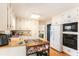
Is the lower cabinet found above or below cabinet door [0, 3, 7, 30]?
below

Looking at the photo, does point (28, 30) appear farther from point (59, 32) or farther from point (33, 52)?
point (33, 52)

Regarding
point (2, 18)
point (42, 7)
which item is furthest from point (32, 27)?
point (2, 18)

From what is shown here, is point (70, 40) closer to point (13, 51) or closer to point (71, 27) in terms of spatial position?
point (71, 27)

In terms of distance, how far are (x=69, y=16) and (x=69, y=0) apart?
251 centimetres

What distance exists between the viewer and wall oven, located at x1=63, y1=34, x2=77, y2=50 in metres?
3.53

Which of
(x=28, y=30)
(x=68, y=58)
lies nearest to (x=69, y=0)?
(x=68, y=58)

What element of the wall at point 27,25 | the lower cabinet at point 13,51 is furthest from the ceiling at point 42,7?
the wall at point 27,25

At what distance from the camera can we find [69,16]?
12.7 feet

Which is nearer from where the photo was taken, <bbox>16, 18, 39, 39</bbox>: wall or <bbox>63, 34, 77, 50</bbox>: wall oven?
<bbox>63, 34, 77, 50</bbox>: wall oven

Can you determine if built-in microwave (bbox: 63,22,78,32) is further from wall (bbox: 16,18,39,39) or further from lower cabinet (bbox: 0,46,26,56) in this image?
wall (bbox: 16,18,39,39)

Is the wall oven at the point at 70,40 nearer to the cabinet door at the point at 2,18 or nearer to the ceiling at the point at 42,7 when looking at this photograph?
the ceiling at the point at 42,7

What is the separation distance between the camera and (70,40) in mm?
3830

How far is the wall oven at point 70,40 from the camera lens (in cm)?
353

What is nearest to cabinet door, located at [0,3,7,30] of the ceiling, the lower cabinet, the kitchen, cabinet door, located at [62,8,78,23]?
the kitchen
